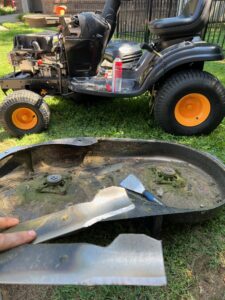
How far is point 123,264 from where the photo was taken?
4.27ft

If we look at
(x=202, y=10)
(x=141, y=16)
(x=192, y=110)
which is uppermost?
(x=202, y=10)

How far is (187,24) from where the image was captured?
3.02 m

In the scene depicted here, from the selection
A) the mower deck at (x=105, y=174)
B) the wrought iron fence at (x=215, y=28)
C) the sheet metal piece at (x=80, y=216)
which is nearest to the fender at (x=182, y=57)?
the mower deck at (x=105, y=174)

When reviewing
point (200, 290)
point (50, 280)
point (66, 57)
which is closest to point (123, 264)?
point (50, 280)

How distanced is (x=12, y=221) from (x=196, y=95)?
7.04 ft

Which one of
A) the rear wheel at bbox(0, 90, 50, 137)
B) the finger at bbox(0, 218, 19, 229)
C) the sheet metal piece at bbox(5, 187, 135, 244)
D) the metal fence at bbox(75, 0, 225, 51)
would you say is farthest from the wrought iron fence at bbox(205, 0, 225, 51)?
the finger at bbox(0, 218, 19, 229)

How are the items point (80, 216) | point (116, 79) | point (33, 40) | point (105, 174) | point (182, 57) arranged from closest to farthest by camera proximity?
1. point (80, 216)
2. point (105, 174)
3. point (182, 57)
4. point (116, 79)
5. point (33, 40)

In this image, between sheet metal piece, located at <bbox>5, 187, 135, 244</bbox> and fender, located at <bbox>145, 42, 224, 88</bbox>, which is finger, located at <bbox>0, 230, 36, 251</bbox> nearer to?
sheet metal piece, located at <bbox>5, 187, 135, 244</bbox>

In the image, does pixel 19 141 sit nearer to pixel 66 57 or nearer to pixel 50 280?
pixel 66 57

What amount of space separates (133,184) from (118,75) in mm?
1598

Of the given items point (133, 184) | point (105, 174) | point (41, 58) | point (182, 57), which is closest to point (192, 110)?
point (182, 57)

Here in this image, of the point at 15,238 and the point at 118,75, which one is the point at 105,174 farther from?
the point at 118,75

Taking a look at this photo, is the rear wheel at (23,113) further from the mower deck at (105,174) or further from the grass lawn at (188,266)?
the mower deck at (105,174)

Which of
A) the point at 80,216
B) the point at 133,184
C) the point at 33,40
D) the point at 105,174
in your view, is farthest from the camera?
the point at 33,40
